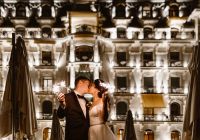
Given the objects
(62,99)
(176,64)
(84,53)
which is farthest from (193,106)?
(176,64)

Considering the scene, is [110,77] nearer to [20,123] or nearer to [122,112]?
[122,112]

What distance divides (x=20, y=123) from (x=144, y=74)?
38.1 m

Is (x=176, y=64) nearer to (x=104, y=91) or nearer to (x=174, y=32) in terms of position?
(x=174, y=32)

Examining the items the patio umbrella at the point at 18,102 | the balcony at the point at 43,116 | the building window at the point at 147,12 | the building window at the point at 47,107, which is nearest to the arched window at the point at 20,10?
the building window at the point at 47,107

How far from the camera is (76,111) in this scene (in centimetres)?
1245

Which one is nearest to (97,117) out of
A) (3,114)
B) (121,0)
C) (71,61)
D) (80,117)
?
(80,117)

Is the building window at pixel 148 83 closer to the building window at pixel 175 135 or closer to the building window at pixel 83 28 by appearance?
the building window at pixel 175 135

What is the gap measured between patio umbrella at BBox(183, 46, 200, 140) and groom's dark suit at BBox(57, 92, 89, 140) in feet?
16.8

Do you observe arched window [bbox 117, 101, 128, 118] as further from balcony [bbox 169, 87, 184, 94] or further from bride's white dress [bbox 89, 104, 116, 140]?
bride's white dress [bbox 89, 104, 116, 140]

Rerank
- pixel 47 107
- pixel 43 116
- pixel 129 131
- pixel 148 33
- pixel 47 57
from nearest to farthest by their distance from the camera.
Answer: pixel 129 131 < pixel 43 116 < pixel 47 107 < pixel 47 57 < pixel 148 33

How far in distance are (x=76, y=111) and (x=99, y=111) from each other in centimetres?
54

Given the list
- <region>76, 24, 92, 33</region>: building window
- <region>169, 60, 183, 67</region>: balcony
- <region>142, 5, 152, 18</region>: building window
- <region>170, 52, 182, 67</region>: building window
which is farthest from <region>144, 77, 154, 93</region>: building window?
<region>76, 24, 92, 33</region>: building window

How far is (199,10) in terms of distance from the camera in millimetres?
54281

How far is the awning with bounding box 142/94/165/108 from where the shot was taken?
53.2 metres
